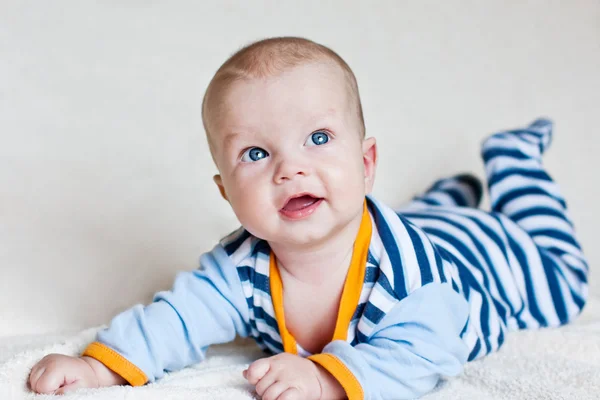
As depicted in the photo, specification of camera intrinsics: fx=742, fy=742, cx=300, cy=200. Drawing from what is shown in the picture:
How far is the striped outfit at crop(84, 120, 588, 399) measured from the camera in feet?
3.00

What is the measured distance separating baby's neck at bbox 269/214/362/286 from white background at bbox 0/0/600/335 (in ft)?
1.28

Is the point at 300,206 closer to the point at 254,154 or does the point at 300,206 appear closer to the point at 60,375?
the point at 254,154

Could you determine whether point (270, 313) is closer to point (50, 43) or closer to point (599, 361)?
point (599, 361)

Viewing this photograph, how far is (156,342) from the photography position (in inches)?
37.3

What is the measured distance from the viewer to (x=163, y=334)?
3.16 ft

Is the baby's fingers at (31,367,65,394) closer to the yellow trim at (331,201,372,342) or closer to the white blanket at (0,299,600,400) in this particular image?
the white blanket at (0,299,600,400)

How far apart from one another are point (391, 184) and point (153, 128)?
59 cm

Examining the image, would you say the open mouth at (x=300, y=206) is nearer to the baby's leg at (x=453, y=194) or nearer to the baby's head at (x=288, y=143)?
the baby's head at (x=288, y=143)

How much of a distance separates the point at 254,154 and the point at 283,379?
28 centimetres

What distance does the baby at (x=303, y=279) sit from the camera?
2.91 feet

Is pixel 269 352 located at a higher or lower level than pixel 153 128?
lower

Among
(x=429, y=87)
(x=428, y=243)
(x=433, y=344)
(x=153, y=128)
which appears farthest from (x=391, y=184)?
(x=433, y=344)

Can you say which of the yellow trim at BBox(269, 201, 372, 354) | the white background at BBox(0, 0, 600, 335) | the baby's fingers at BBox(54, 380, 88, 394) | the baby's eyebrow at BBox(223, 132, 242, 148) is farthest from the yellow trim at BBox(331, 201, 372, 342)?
the white background at BBox(0, 0, 600, 335)

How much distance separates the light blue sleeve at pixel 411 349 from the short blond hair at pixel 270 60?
26 centimetres
